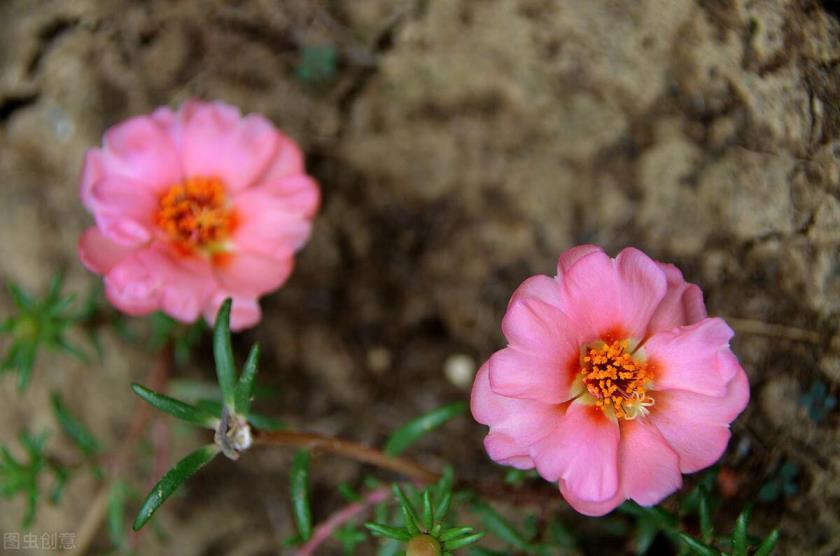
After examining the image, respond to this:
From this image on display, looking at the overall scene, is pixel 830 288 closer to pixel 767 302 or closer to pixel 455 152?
pixel 767 302

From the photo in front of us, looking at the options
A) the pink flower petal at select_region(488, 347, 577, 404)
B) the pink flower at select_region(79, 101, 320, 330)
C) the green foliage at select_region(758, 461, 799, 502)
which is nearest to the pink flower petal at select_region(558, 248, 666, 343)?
the pink flower petal at select_region(488, 347, 577, 404)

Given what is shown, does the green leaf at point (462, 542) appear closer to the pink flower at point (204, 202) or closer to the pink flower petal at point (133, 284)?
the pink flower at point (204, 202)

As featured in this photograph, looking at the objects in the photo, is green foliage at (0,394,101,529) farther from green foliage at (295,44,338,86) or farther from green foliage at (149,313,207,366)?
green foliage at (295,44,338,86)

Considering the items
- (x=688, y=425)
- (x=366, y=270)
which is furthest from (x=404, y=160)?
(x=688, y=425)

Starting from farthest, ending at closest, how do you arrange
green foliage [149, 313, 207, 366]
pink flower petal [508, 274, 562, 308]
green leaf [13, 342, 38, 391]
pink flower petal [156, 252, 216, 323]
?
green foliage [149, 313, 207, 366] < green leaf [13, 342, 38, 391] < pink flower petal [156, 252, 216, 323] < pink flower petal [508, 274, 562, 308]

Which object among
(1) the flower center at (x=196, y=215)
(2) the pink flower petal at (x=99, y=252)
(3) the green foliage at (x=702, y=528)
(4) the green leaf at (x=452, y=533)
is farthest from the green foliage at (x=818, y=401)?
(2) the pink flower petal at (x=99, y=252)

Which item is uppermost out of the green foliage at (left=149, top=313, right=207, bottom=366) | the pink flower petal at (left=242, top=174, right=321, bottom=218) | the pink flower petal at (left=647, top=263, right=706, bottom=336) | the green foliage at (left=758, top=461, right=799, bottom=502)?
the pink flower petal at (left=647, top=263, right=706, bottom=336)

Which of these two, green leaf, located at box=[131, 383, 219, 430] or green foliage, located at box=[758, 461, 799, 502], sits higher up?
green leaf, located at box=[131, 383, 219, 430]

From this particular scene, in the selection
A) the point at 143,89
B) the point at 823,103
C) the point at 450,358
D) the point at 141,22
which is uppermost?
the point at 823,103
